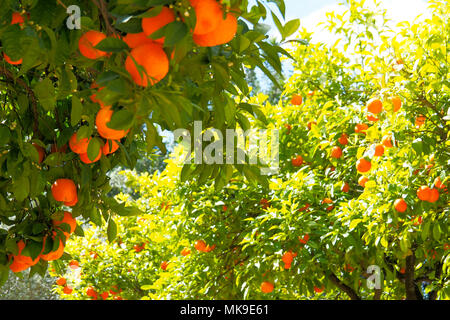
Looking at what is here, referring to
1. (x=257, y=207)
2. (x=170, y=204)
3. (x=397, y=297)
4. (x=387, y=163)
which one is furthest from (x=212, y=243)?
(x=397, y=297)

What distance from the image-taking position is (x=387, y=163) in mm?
3064

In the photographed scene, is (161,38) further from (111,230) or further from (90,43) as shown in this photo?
(111,230)

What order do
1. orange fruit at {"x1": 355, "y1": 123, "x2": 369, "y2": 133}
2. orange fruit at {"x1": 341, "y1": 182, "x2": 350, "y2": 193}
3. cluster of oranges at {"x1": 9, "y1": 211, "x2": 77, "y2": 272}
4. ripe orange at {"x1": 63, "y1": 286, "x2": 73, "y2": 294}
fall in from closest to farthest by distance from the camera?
cluster of oranges at {"x1": 9, "y1": 211, "x2": 77, "y2": 272} → orange fruit at {"x1": 355, "y1": 123, "x2": 369, "y2": 133} → orange fruit at {"x1": 341, "y1": 182, "x2": 350, "y2": 193} → ripe orange at {"x1": 63, "y1": 286, "x2": 73, "y2": 294}

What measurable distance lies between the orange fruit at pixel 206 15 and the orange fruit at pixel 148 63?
0.07 metres

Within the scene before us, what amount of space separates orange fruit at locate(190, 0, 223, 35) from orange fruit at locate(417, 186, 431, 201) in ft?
7.30

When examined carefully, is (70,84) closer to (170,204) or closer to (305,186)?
(305,186)

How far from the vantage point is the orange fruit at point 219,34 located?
0.86m

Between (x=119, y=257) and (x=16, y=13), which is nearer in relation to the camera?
(x=16, y=13)

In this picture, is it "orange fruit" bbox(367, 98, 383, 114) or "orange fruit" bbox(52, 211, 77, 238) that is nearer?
"orange fruit" bbox(52, 211, 77, 238)

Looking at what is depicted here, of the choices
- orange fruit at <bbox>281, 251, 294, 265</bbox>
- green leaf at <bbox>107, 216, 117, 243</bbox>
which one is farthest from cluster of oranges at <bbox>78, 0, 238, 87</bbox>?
orange fruit at <bbox>281, 251, 294, 265</bbox>

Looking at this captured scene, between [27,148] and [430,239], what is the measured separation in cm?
287

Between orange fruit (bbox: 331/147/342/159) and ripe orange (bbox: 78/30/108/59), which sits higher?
orange fruit (bbox: 331/147/342/159)

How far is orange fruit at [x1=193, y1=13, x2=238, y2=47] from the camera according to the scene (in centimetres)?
86

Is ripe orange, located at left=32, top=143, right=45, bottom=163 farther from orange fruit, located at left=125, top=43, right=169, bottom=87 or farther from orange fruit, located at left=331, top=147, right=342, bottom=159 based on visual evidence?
orange fruit, located at left=331, top=147, right=342, bottom=159
